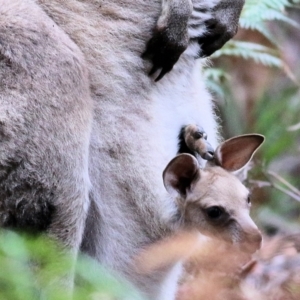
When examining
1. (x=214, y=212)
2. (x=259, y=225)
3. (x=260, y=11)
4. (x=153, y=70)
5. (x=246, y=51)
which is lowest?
(x=259, y=225)

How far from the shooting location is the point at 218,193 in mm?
3654

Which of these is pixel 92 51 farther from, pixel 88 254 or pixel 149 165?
pixel 88 254

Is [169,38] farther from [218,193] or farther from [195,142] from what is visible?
[218,193]

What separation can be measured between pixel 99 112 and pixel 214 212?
0.78 meters

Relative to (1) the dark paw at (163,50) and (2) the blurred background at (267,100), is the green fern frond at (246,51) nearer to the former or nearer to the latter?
(2) the blurred background at (267,100)

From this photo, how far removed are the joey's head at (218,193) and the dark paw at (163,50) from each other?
51 centimetres

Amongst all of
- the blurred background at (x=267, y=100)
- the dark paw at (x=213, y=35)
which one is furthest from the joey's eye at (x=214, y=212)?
the blurred background at (x=267, y=100)

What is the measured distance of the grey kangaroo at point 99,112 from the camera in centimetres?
360

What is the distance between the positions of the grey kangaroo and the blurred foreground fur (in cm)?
18

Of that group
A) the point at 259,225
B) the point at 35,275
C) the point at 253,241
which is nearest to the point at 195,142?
the point at 253,241

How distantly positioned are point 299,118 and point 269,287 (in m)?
4.05

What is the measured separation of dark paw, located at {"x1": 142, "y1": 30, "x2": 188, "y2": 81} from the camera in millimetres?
4051

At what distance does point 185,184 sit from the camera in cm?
380

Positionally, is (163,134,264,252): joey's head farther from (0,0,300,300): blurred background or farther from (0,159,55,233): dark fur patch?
(0,159,55,233): dark fur patch
